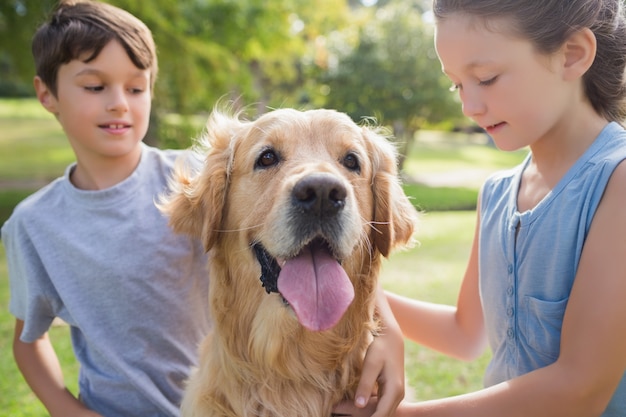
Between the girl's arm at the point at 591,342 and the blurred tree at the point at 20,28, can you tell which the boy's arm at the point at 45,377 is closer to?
the girl's arm at the point at 591,342

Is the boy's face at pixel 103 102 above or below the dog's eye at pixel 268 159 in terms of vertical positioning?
above

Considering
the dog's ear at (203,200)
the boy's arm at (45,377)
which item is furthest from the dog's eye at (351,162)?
the boy's arm at (45,377)

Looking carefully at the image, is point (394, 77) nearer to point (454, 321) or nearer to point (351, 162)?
point (454, 321)

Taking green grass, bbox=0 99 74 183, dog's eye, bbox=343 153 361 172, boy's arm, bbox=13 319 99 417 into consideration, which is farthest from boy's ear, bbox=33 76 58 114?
green grass, bbox=0 99 74 183

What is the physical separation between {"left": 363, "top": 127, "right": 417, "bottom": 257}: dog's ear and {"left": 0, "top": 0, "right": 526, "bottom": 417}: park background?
22 cm

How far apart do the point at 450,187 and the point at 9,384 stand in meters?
20.5

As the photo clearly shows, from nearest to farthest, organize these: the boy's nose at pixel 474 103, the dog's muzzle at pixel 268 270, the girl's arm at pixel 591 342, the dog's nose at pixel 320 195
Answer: the girl's arm at pixel 591 342
the dog's nose at pixel 320 195
the boy's nose at pixel 474 103
the dog's muzzle at pixel 268 270

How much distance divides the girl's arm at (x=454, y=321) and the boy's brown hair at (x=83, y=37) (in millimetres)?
2025

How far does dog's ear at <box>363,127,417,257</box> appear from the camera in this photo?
2951 mm

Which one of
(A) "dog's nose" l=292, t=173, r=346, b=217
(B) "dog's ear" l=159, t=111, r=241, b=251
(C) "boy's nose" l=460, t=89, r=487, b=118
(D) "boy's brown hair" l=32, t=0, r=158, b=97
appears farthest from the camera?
(D) "boy's brown hair" l=32, t=0, r=158, b=97

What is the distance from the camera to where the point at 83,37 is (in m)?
3.11

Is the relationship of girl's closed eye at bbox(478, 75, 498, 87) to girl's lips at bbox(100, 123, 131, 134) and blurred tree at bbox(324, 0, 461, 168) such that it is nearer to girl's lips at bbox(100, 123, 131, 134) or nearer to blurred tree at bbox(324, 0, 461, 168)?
girl's lips at bbox(100, 123, 131, 134)

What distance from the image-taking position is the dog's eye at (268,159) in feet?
9.37

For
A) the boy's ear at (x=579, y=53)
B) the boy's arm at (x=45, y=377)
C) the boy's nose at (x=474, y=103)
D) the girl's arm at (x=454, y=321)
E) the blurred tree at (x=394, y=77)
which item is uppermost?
the boy's ear at (x=579, y=53)
